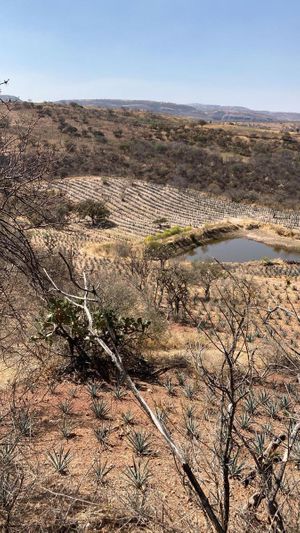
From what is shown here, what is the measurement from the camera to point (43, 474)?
3.78 m

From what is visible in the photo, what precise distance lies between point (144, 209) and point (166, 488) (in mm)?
34552

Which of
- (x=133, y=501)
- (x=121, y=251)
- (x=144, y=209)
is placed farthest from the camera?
(x=144, y=209)

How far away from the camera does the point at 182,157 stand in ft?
184

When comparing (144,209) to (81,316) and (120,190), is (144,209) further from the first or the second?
(81,316)

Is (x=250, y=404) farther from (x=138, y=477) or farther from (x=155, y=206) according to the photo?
(x=155, y=206)

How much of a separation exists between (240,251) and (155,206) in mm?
9799

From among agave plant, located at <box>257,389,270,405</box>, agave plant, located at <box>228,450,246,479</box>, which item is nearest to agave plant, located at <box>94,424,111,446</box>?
agave plant, located at <box>228,450,246,479</box>

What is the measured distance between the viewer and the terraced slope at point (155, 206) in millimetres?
36062

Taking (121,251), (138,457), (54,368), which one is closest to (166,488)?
(138,457)

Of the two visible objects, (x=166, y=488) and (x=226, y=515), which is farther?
→ (x=166, y=488)

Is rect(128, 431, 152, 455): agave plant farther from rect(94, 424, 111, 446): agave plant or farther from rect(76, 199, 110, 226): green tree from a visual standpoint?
rect(76, 199, 110, 226): green tree

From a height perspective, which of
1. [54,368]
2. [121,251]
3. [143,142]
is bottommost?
[121,251]

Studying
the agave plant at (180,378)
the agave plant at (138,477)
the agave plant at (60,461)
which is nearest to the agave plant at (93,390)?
the agave plant at (180,378)

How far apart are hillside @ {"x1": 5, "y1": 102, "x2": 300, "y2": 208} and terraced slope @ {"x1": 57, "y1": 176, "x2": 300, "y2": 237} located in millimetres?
3369
